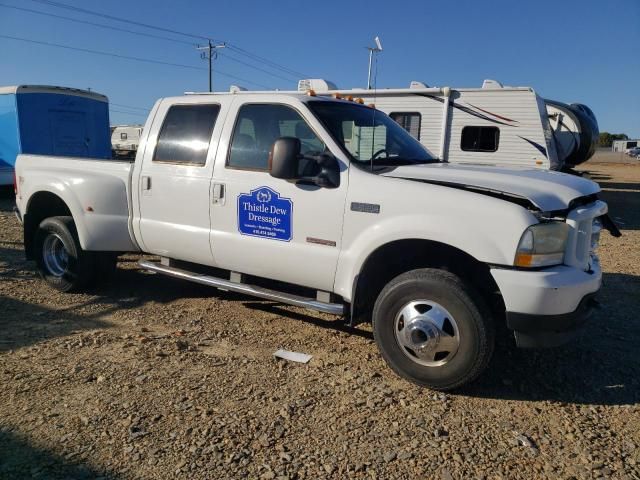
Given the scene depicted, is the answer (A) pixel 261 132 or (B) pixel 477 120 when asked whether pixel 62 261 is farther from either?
(B) pixel 477 120

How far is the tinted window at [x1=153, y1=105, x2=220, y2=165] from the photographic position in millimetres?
4461

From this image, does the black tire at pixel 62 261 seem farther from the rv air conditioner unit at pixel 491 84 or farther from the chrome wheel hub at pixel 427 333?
the rv air conditioner unit at pixel 491 84

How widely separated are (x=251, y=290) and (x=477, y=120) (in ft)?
27.9

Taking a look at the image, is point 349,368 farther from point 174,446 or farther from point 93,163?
point 93,163

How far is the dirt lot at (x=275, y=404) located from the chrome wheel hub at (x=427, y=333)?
0.84ft

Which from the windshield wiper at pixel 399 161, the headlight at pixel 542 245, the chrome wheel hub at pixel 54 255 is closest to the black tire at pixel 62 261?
the chrome wheel hub at pixel 54 255

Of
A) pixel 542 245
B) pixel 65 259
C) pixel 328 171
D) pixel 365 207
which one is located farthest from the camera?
pixel 65 259

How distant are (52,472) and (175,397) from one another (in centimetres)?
86

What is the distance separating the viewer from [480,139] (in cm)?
1112

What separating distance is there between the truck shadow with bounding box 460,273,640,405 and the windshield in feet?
5.96

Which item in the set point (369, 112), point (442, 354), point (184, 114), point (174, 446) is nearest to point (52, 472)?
point (174, 446)

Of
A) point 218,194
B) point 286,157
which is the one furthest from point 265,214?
point 286,157

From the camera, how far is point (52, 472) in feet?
8.16

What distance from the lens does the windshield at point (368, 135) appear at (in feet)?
13.0
